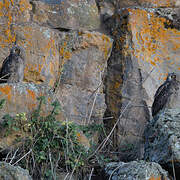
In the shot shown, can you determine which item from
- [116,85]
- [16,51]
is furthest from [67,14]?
[16,51]

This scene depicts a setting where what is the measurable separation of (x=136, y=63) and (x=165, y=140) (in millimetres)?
2432

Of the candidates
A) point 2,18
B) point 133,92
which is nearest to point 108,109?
point 133,92

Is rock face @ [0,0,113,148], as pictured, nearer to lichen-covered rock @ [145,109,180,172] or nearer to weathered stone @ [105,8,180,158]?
weathered stone @ [105,8,180,158]

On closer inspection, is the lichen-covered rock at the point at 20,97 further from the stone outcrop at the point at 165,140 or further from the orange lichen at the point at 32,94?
the stone outcrop at the point at 165,140

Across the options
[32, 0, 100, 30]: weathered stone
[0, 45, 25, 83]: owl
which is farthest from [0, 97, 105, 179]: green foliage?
[32, 0, 100, 30]: weathered stone

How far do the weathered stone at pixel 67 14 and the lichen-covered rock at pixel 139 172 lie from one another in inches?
132

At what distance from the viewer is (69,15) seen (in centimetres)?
570

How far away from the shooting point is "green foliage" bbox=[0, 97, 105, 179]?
2.98 m

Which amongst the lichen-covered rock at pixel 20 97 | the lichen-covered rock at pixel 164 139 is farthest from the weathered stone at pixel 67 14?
the lichen-covered rock at pixel 164 139

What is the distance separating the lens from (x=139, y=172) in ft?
8.41

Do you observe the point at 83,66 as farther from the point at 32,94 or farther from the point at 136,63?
the point at 32,94

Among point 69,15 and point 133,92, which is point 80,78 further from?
point 69,15

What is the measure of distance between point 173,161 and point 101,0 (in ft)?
13.5

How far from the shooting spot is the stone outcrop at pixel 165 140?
8.98 ft
